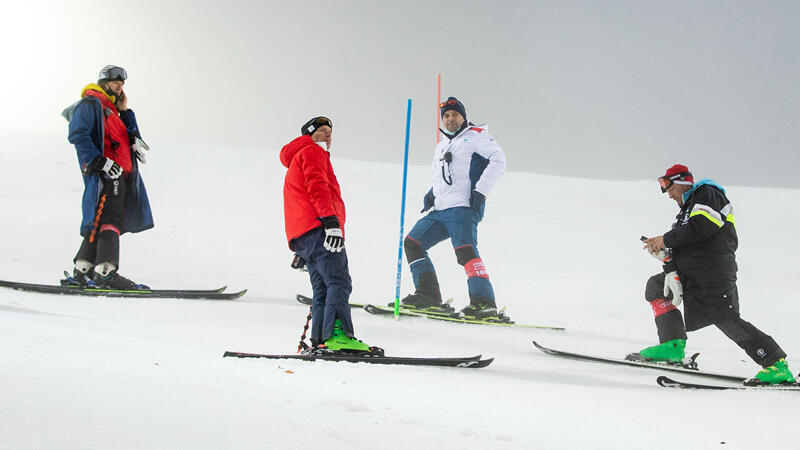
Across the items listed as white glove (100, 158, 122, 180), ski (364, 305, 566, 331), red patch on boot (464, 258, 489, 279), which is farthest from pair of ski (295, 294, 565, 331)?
white glove (100, 158, 122, 180)

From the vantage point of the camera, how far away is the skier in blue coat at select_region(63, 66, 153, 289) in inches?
196

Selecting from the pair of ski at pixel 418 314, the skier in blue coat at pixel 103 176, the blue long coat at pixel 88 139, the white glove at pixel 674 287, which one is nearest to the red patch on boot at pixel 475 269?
the pair of ski at pixel 418 314

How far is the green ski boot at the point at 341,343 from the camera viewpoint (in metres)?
3.38

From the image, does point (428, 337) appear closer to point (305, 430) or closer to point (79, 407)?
point (305, 430)

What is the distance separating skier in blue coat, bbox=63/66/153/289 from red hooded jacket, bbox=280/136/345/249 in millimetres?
2069

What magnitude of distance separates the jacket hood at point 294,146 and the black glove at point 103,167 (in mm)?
1956

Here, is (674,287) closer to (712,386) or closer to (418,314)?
(712,386)

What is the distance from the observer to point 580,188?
16.2m

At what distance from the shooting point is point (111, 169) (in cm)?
495

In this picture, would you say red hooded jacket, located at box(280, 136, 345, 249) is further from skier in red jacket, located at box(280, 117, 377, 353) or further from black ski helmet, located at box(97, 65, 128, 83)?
black ski helmet, located at box(97, 65, 128, 83)

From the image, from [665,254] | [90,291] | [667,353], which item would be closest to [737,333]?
[667,353]

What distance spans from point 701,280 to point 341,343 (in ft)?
7.24

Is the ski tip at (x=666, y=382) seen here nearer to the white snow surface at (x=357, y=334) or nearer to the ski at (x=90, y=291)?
the white snow surface at (x=357, y=334)

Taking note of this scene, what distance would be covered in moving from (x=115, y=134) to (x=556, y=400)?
4.15 meters
